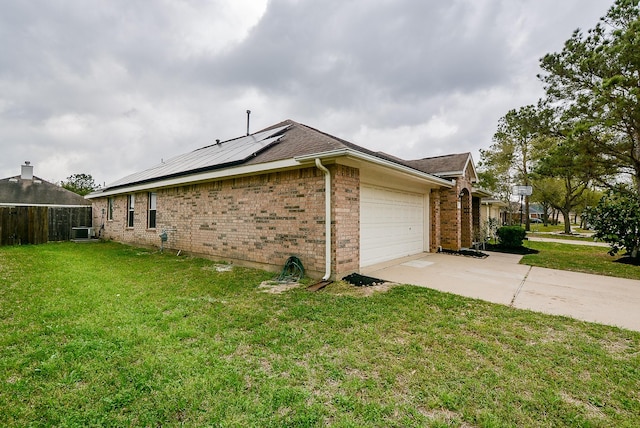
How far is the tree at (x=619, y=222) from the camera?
9012 mm

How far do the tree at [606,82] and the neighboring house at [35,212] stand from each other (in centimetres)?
2300

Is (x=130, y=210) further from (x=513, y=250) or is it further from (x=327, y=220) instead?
(x=513, y=250)

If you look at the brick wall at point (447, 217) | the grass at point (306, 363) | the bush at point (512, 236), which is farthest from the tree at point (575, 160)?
the grass at point (306, 363)

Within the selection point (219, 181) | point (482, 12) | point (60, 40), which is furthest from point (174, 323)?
point (482, 12)

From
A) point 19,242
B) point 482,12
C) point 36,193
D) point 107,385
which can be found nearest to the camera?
point 107,385

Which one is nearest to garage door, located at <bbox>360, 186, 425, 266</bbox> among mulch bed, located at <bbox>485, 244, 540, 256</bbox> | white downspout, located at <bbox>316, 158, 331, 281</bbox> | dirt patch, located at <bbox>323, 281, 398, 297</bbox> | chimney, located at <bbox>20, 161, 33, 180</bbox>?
white downspout, located at <bbox>316, 158, 331, 281</bbox>

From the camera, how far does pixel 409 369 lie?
8.80ft

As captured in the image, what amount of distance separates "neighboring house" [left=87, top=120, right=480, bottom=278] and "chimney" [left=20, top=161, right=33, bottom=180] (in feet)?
54.9

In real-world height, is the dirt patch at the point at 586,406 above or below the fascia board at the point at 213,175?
below

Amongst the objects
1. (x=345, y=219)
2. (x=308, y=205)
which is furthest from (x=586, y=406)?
(x=308, y=205)

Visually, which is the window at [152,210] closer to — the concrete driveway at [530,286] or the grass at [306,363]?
the grass at [306,363]

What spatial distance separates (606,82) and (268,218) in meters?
11.5

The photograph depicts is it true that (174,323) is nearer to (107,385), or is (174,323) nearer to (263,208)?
(107,385)

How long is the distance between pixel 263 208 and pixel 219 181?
2225 mm
